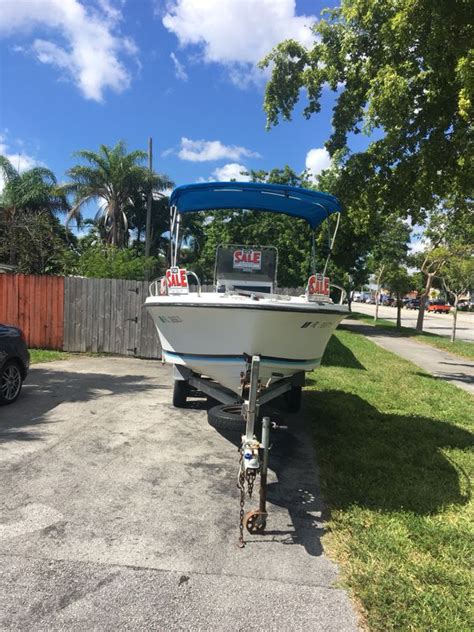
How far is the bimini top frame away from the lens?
21.0 feet

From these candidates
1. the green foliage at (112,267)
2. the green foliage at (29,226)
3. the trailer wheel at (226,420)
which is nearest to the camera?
the trailer wheel at (226,420)

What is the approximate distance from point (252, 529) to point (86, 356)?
30.6ft

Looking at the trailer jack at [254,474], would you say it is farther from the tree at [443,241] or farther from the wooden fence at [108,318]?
the tree at [443,241]

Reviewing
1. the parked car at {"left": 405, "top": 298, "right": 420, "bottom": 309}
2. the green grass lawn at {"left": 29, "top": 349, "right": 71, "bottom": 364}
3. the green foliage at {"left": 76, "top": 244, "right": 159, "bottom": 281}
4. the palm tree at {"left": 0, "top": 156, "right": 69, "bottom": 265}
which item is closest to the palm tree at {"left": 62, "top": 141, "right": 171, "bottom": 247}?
the palm tree at {"left": 0, "top": 156, "right": 69, "bottom": 265}

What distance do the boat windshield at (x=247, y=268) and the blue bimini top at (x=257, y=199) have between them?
0.66 m

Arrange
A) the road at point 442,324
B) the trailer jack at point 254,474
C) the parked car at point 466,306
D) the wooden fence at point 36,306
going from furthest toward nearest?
the parked car at point 466,306, the road at point 442,324, the wooden fence at point 36,306, the trailer jack at point 254,474

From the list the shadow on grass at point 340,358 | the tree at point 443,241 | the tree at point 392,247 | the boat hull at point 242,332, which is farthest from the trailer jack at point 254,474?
the tree at point 392,247

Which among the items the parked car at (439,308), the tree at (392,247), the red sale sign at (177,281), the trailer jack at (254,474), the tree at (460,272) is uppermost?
the tree at (392,247)

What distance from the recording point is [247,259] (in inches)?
296

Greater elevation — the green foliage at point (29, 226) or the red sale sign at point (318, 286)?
the green foliage at point (29, 226)

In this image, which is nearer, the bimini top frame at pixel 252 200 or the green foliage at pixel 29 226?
the bimini top frame at pixel 252 200

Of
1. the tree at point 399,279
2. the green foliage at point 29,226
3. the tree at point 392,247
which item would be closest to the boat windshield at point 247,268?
the green foliage at point 29,226

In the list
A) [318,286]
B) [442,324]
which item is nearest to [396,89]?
[318,286]

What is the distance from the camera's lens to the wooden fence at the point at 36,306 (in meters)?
12.7
